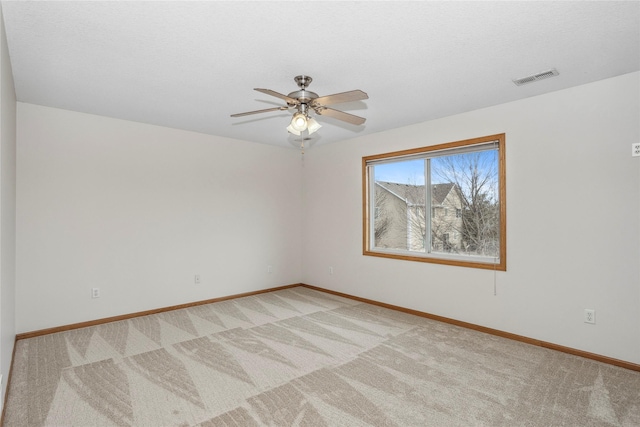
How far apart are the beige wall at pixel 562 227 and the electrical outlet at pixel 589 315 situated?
0.03m

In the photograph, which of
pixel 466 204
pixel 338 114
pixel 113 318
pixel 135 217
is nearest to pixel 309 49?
pixel 338 114

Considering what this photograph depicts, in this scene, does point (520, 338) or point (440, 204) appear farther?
point (440, 204)

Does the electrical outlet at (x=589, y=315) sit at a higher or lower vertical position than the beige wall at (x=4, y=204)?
lower

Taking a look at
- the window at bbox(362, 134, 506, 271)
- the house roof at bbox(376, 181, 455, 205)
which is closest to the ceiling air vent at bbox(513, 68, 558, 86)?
the window at bbox(362, 134, 506, 271)

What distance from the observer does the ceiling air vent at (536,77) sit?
278cm

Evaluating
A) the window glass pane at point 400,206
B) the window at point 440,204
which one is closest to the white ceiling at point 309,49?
the window at point 440,204

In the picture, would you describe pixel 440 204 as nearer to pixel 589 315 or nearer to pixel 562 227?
pixel 562 227

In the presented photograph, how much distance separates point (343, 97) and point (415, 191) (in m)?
2.55

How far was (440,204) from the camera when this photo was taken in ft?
14.2

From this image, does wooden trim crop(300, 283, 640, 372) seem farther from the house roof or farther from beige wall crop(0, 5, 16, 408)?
beige wall crop(0, 5, 16, 408)

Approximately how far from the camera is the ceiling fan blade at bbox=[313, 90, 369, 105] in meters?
2.29

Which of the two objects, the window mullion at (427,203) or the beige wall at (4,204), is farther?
the window mullion at (427,203)

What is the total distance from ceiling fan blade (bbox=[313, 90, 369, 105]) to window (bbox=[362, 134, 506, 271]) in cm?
206

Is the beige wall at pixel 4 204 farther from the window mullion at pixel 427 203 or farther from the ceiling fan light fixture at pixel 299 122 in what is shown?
the window mullion at pixel 427 203
